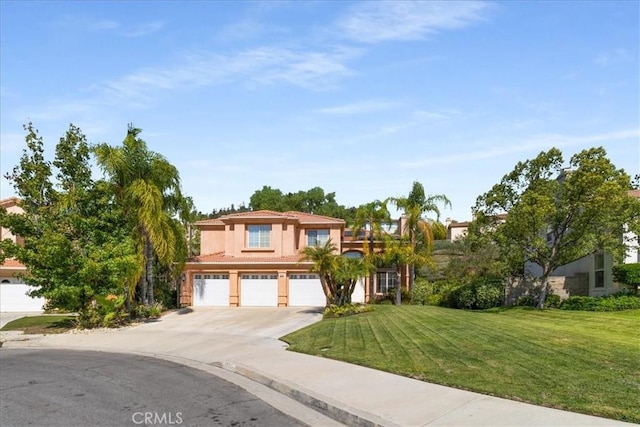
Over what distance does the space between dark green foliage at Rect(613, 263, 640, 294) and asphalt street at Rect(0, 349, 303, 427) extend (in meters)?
18.0

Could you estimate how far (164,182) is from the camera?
2791 centimetres

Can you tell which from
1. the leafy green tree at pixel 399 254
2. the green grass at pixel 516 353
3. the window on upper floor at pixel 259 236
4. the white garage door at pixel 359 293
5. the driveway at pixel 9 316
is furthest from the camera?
the window on upper floor at pixel 259 236

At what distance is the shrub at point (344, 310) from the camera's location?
84.7 ft

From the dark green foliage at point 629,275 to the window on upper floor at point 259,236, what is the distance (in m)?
19.5

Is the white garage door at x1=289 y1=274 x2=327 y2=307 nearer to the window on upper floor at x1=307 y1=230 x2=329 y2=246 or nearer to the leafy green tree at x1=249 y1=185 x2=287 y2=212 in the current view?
the window on upper floor at x1=307 y1=230 x2=329 y2=246

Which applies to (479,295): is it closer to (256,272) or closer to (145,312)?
(256,272)

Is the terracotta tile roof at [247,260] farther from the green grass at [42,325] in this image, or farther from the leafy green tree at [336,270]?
the green grass at [42,325]

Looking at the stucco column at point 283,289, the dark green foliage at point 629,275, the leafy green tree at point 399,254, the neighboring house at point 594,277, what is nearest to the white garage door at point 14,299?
the stucco column at point 283,289

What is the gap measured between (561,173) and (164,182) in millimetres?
18982

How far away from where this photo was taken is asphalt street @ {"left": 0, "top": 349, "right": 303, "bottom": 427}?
336 inches


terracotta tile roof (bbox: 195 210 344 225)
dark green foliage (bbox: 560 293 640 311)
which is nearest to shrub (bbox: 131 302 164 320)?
terracotta tile roof (bbox: 195 210 344 225)

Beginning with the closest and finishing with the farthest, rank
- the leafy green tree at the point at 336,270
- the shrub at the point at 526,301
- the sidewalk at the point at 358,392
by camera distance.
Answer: the sidewalk at the point at 358,392
the shrub at the point at 526,301
the leafy green tree at the point at 336,270

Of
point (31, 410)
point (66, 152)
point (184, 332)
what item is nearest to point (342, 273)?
point (184, 332)

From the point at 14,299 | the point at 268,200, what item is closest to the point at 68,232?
the point at 14,299
